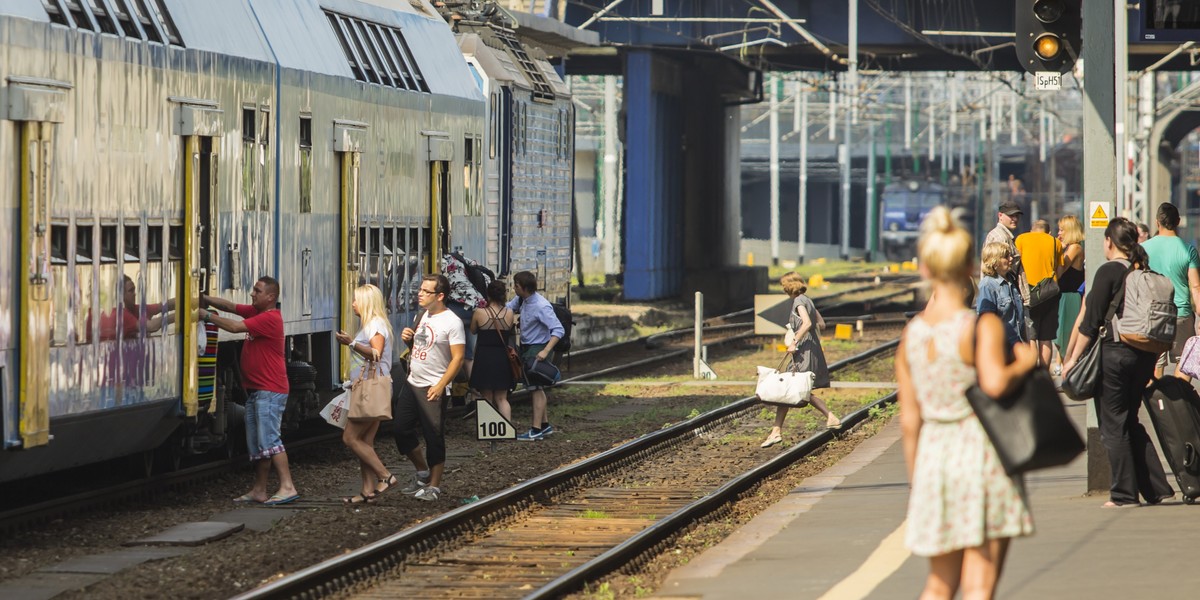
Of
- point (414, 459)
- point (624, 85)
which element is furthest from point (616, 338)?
point (414, 459)

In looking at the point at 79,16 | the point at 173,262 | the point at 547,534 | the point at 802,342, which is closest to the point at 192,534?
the point at 173,262

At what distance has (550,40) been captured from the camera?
31422 millimetres

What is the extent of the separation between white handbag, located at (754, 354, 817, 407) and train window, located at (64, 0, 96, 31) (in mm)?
7096

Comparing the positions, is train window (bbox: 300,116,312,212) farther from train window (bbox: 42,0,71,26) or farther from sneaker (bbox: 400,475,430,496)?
train window (bbox: 42,0,71,26)

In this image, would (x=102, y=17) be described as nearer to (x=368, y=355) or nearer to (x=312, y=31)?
(x=368, y=355)

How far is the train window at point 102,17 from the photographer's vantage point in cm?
1157

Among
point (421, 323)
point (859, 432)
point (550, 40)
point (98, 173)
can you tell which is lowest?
point (859, 432)

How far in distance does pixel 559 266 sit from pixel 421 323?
10.6 m

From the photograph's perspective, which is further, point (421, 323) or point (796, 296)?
point (796, 296)

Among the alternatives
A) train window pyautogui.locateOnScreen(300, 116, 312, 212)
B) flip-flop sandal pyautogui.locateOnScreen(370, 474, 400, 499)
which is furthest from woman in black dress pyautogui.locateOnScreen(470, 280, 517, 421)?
flip-flop sandal pyautogui.locateOnScreen(370, 474, 400, 499)

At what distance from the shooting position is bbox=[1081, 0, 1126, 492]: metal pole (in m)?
11.6

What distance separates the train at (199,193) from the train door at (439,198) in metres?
0.03

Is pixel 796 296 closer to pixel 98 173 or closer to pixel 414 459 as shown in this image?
pixel 414 459

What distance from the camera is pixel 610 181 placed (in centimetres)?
5172
